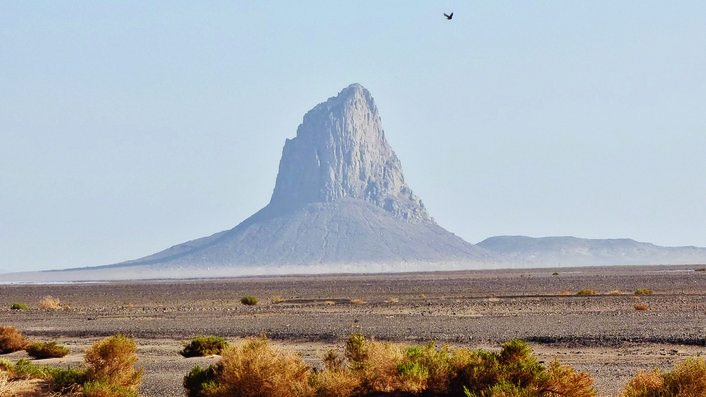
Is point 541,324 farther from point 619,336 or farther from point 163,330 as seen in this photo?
point 163,330

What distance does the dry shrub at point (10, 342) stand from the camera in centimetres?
2819

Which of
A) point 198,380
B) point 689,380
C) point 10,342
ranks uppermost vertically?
point 10,342

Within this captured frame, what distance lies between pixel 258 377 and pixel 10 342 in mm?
17269

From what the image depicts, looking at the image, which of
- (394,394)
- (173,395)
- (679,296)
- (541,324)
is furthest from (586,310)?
(394,394)

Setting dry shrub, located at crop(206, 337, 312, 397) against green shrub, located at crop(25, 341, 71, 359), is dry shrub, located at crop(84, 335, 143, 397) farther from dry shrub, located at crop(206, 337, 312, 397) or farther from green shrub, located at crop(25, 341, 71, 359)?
green shrub, located at crop(25, 341, 71, 359)

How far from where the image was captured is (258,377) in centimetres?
1348

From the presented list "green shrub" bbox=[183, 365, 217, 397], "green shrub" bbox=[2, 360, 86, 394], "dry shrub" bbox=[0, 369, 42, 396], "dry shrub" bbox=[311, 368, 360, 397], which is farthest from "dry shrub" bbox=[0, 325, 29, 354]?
"dry shrub" bbox=[311, 368, 360, 397]

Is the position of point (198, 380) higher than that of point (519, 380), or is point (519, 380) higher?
point (519, 380)

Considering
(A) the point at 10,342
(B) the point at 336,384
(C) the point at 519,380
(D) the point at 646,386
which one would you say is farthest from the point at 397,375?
(A) the point at 10,342

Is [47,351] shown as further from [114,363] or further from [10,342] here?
[114,363]

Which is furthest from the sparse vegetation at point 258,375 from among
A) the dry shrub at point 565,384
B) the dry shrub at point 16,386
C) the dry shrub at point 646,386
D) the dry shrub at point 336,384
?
the dry shrub at point 646,386

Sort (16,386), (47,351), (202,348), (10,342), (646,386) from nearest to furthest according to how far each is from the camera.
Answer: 1. (646,386)
2. (16,386)
3. (202,348)
4. (47,351)
5. (10,342)

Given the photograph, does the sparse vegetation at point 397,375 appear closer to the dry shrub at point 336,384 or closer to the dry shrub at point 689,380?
the dry shrub at point 336,384

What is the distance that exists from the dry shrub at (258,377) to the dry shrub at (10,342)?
16.6 m
